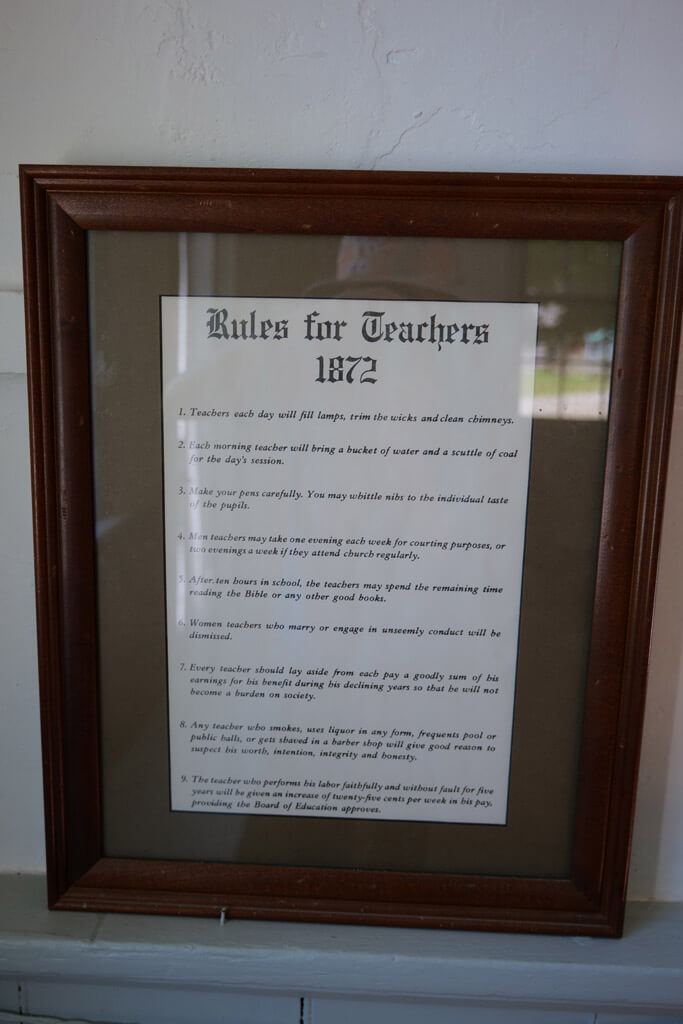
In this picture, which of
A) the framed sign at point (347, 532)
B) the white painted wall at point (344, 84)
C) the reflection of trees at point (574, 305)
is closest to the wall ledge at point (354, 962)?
the framed sign at point (347, 532)

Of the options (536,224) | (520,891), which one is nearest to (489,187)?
(536,224)

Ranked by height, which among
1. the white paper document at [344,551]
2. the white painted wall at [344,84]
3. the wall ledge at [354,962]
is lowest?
the wall ledge at [354,962]

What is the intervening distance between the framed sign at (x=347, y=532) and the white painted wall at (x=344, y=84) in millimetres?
62

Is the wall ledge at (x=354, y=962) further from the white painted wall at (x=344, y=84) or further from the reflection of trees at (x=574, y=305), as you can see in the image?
the white painted wall at (x=344, y=84)

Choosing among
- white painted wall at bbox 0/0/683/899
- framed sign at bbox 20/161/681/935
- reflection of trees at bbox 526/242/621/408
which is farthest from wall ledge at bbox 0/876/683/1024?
white painted wall at bbox 0/0/683/899

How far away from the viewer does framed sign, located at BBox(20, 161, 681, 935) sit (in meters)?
0.57

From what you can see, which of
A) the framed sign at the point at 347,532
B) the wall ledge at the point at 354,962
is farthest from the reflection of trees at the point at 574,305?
the wall ledge at the point at 354,962

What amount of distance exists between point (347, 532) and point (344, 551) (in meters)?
0.02

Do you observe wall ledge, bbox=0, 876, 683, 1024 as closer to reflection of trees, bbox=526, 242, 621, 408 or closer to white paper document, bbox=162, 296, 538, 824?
white paper document, bbox=162, 296, 538, 824

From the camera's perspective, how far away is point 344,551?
62 cm

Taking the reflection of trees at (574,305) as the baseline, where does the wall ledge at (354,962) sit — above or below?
below

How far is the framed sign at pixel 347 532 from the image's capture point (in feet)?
1.87

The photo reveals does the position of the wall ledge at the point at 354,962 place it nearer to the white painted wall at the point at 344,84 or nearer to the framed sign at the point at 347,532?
the framed sign at the point at 347,532

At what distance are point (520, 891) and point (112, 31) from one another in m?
0.88
